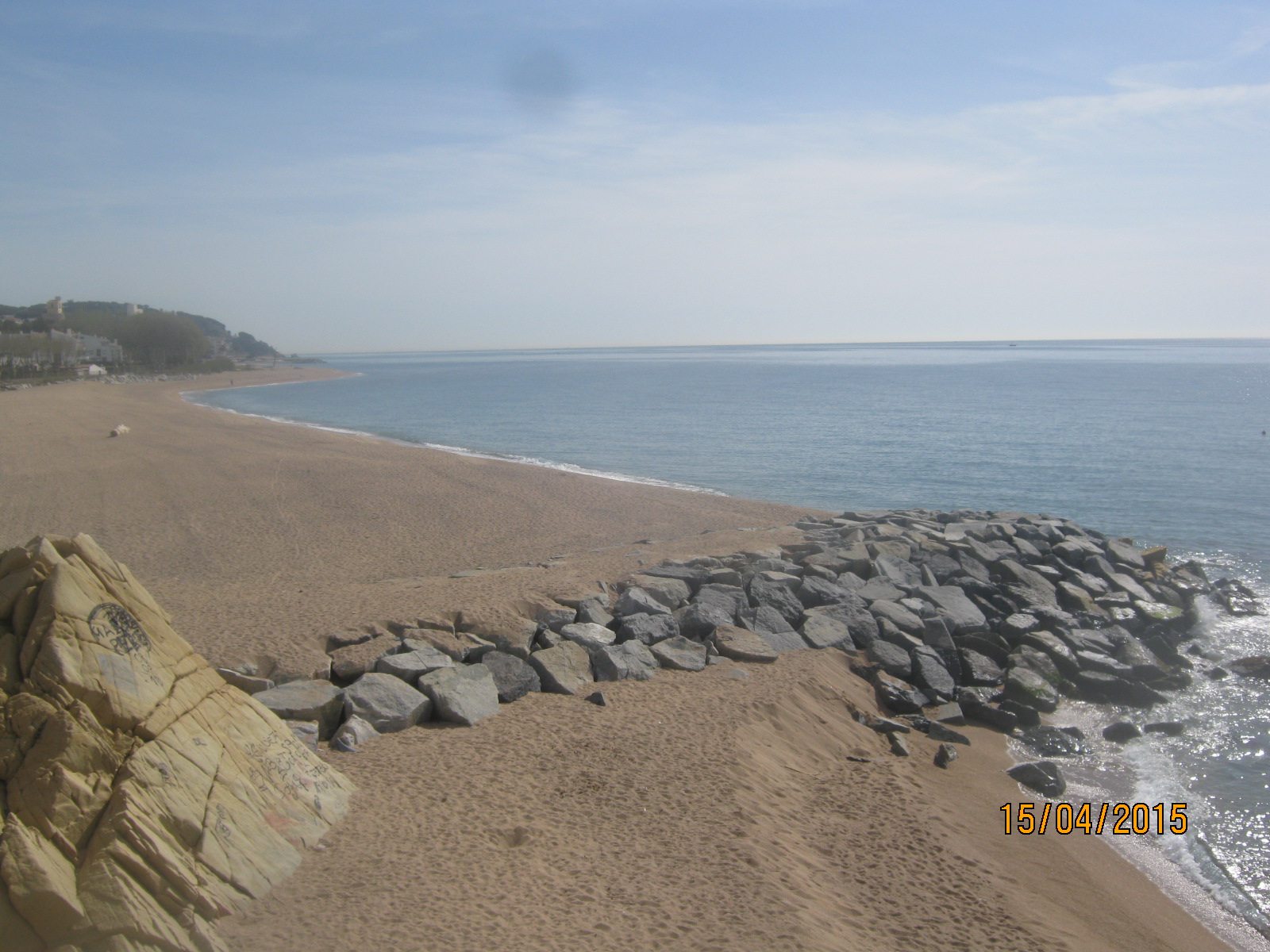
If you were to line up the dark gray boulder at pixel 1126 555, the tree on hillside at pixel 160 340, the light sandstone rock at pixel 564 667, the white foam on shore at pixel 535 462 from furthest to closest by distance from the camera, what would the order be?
the tree on hillside at pixel 160 340, the white foam on shore at pixel 535 462, the dark gray boulder at pixel 1126 555, the light sandstone rock at pixel 564 667

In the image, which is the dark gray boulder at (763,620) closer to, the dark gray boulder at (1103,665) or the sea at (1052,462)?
the sea at (1052,462)

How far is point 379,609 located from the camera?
35.8ft

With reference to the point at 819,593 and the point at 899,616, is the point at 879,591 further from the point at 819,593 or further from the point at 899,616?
the point at 819,593

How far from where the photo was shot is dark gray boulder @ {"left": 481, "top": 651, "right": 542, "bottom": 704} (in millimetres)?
8828

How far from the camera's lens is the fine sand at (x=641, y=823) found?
16.9 ft

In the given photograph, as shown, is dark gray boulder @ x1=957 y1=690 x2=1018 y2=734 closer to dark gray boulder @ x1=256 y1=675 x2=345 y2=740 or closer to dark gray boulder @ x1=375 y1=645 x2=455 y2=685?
dark gray boulder @ x1=375 y1=645 x2=455 y2=685

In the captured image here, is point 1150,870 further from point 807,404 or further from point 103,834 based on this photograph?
point 807,404

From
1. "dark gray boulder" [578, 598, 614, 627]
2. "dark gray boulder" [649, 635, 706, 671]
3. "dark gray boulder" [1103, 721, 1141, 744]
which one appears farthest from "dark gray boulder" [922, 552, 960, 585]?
"dark gray boulder" [578, 598, 614, 627]

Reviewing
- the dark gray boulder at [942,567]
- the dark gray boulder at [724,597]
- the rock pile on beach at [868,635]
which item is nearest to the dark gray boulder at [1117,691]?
the rock pile on beach at [868,635]

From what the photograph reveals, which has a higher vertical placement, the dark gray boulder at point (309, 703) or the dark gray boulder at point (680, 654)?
the dark gray boulder at point (309, 703)

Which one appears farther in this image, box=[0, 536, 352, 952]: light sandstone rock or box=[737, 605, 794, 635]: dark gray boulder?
box=[737, 605, 794, 635]: dark gray boulder

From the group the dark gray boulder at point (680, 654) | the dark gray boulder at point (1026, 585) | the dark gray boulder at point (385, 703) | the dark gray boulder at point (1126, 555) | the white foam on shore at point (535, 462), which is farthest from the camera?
the white foam on shore at point (535, 462)
